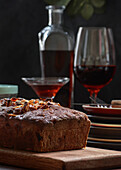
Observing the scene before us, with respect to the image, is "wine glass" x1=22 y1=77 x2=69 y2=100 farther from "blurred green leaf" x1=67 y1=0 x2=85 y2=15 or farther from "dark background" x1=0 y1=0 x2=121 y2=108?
"dark background" x1=0 y1=0 x2=121 y2=108

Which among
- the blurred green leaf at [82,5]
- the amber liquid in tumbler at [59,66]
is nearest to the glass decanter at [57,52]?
the amber liquid in tumbler at [59,66]

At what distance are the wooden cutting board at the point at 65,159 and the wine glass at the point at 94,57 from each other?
603mm

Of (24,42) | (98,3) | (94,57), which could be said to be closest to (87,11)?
(98,3)

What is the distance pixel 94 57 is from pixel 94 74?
67 mm

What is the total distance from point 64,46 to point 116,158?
883 millimetres

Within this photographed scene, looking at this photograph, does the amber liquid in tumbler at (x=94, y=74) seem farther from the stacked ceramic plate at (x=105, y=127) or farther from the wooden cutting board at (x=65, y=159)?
the wooden cutting board at (x=65, y=159)

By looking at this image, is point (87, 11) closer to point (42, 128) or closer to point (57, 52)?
point (57, 52)

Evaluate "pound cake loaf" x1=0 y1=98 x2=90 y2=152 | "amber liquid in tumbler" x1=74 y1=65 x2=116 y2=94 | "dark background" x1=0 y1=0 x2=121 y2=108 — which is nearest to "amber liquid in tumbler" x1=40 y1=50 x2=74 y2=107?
"amber liquid in tumbler" x1=74 y1=65 x2=116 y2=94

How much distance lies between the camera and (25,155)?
941 mm

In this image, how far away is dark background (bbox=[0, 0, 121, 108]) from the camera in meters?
2.84

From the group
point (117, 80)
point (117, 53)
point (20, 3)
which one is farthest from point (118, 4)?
point (20, 3)

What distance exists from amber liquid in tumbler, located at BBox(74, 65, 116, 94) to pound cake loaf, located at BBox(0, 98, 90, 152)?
1.55ft

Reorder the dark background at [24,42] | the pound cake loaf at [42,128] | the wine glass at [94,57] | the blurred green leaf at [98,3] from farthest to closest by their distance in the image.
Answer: the dark background at [24,42] → the blurred green leaf at [98,3] → the wine glass at [94,57] → the pound cake loaf at [42,128]

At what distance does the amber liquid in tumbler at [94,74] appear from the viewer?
61.7 inches
